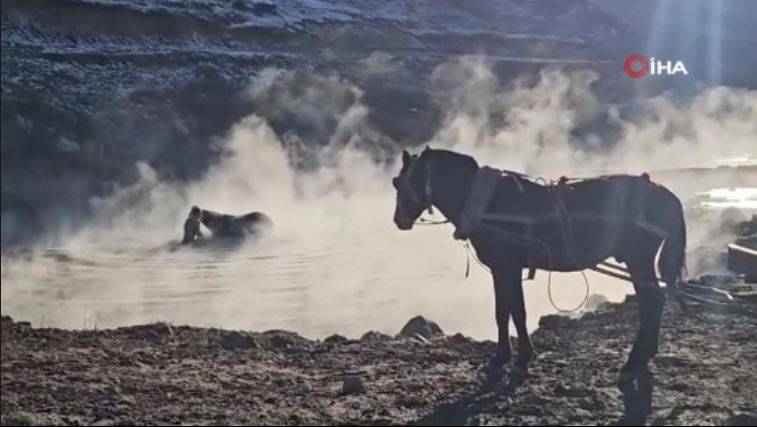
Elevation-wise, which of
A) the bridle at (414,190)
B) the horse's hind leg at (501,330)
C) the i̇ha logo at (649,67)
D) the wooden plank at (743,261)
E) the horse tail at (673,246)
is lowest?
the horse's hind leg at (501,330)

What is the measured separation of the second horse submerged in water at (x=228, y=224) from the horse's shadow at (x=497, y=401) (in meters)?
8.92

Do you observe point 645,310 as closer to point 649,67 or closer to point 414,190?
point 414,190

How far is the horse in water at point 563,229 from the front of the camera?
24.1ft

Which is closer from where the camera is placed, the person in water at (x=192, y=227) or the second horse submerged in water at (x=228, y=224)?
the person in water at (x=192, y=227)

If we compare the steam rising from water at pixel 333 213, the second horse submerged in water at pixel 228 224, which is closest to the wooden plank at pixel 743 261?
the steam rising from water at pixel 333 213

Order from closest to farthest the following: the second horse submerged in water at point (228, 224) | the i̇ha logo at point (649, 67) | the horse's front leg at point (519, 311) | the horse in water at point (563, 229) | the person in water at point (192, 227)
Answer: the horse in water at point (563, 229) → the horse's front leg at point (519, 311) → the person in water at point (192, 227) → the second horse submerged in water at point (228, 224) → the i̇ha logo at point (649, 67)

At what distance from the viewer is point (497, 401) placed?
21.8ft

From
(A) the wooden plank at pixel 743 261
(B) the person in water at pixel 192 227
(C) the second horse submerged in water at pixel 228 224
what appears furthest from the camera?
(C) the second horse submerged in water at pixel 228 224

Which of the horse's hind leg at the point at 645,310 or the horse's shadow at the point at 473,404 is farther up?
the horse's hind leg at the point at 645,310

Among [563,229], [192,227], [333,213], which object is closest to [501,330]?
[563,229]

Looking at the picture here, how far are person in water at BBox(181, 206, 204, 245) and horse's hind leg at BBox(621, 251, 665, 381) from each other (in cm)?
862

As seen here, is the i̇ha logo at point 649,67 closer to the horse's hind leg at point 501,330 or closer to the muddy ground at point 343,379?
the muddy ground at point 343,379

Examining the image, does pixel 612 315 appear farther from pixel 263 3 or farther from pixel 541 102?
pixel 541 102

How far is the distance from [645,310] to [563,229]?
836mm
